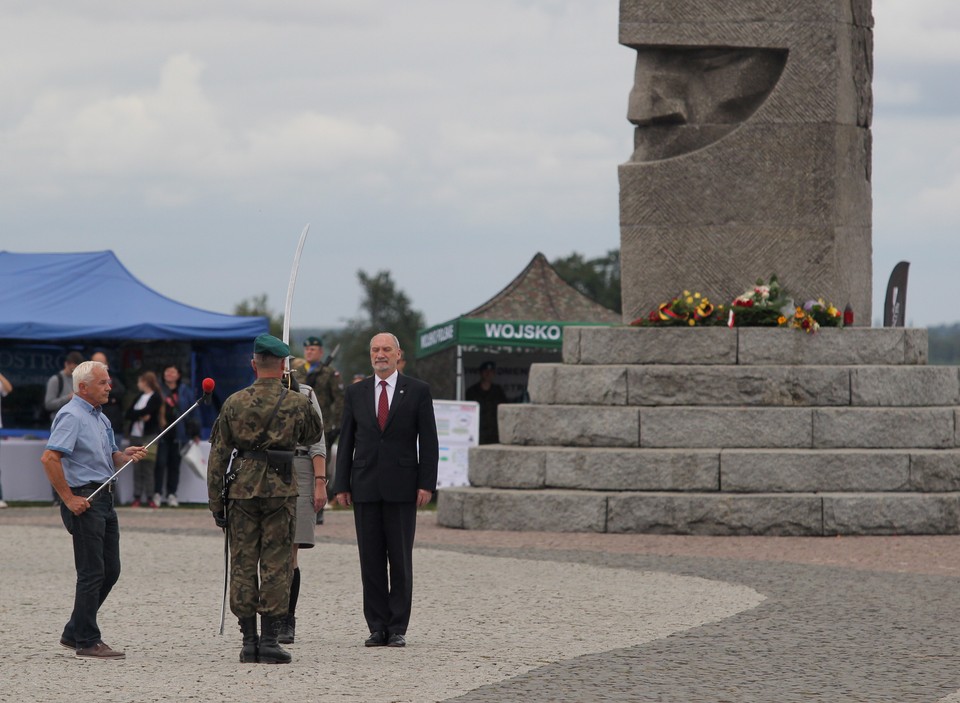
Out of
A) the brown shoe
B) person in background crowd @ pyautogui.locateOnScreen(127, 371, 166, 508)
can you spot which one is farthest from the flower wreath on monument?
the brown shoe

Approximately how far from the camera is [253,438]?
820 cm

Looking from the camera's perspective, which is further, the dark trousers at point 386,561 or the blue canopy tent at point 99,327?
the blue canopy tent at point 99,327

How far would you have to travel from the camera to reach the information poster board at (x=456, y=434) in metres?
21.1

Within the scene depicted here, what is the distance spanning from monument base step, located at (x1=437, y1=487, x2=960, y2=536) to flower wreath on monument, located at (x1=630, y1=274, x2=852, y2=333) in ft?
5.57

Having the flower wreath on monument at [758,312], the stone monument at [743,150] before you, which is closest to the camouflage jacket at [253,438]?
the flower wreath on monument at [758,312]

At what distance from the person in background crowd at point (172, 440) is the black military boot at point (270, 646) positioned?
39.5 feet

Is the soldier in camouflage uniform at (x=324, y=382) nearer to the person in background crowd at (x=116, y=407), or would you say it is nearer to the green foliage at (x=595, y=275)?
the person in background crowd at (x=116, y=407)

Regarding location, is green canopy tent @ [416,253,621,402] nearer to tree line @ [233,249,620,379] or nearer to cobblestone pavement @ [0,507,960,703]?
cobblestone pavement @ [0,507,960,703]

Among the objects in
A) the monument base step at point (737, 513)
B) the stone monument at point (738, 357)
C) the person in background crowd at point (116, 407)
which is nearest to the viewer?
the monument base step at point (737, 513)

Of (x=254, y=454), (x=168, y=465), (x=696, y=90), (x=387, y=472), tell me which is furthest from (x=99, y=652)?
(x=168, y=465)

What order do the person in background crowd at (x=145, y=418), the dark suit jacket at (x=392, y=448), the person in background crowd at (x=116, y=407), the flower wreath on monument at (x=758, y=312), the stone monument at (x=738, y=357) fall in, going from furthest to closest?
the person in background crowd at (x=145, y=418) < the person in background crowd at (x=116, y=407) < the flower wreath on monument at (x=758, y=312) < the stone monument at (x=738, y=357) < the dark suit jacket at (x=392, y=448)

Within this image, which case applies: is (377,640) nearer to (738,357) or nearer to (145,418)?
(738,357)

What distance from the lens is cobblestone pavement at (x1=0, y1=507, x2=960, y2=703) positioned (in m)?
7.49

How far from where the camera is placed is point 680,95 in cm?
1619
